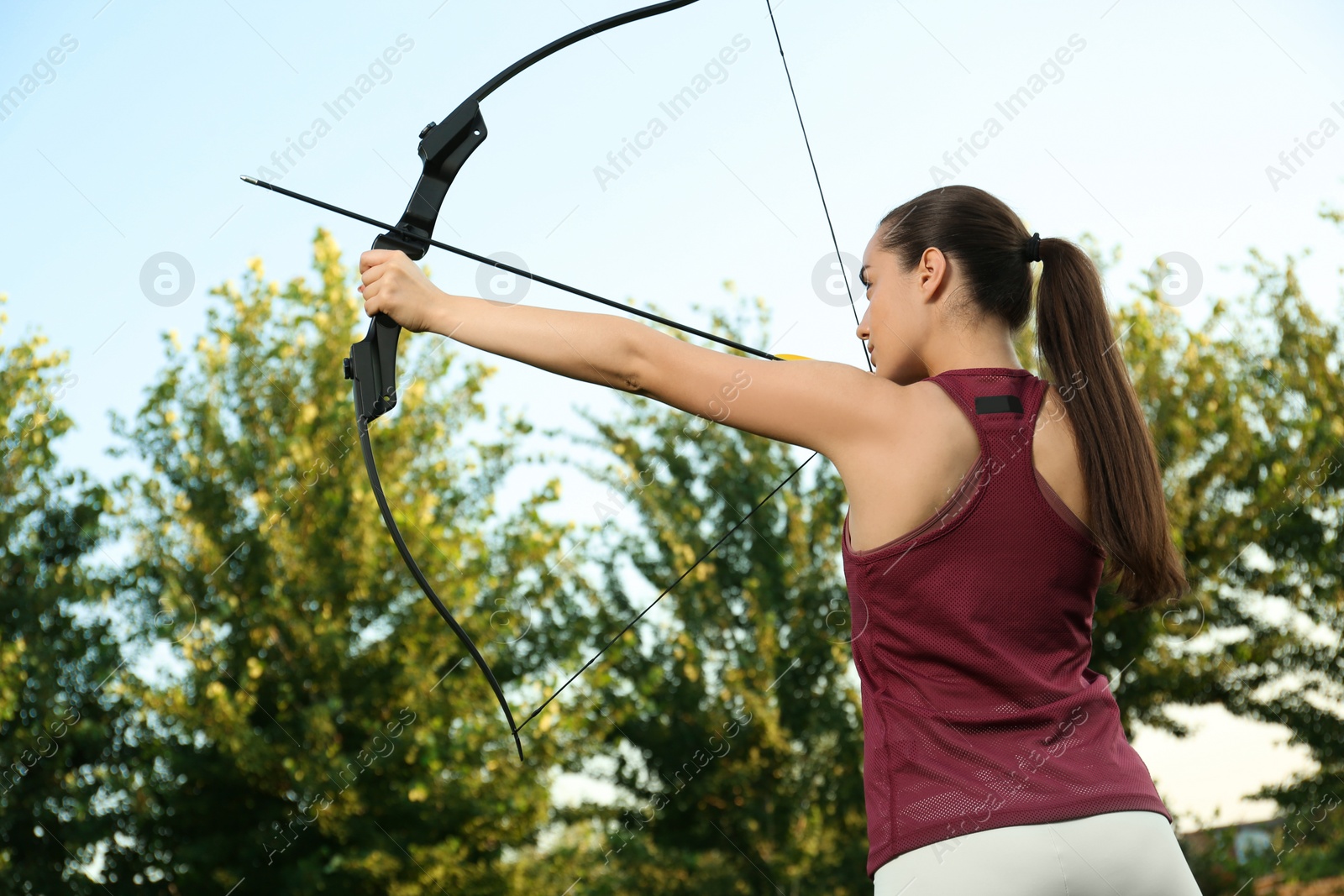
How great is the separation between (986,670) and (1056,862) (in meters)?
0.19

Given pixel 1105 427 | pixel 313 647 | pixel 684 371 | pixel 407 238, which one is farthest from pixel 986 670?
pixel 313 647

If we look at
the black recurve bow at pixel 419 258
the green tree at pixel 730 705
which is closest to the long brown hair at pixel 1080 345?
the black recurve bow at pixel 419 258

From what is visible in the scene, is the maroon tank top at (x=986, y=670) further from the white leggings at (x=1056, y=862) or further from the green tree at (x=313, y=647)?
the green tree at (x=313, y=647)

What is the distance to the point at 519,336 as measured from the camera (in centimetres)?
132

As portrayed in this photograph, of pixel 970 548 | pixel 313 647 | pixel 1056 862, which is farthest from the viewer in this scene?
pixel 313 647

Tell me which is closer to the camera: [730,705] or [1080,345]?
[1080,345]

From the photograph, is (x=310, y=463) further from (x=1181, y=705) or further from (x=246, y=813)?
(x=1181, y=705)

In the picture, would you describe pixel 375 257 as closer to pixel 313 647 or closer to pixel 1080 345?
pixel 1080 345

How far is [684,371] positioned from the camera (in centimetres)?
123

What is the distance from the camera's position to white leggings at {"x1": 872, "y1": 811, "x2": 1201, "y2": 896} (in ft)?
3.35

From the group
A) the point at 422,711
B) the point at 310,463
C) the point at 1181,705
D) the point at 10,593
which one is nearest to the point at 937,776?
the point at 422,711

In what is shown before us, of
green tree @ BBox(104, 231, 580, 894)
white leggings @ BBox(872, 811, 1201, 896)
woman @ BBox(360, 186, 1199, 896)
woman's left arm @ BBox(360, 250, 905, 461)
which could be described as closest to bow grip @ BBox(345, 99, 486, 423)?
woman's left arm @ BBox(360, 250, 905, 461)

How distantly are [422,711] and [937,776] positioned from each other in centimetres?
808

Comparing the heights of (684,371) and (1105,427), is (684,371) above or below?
above
